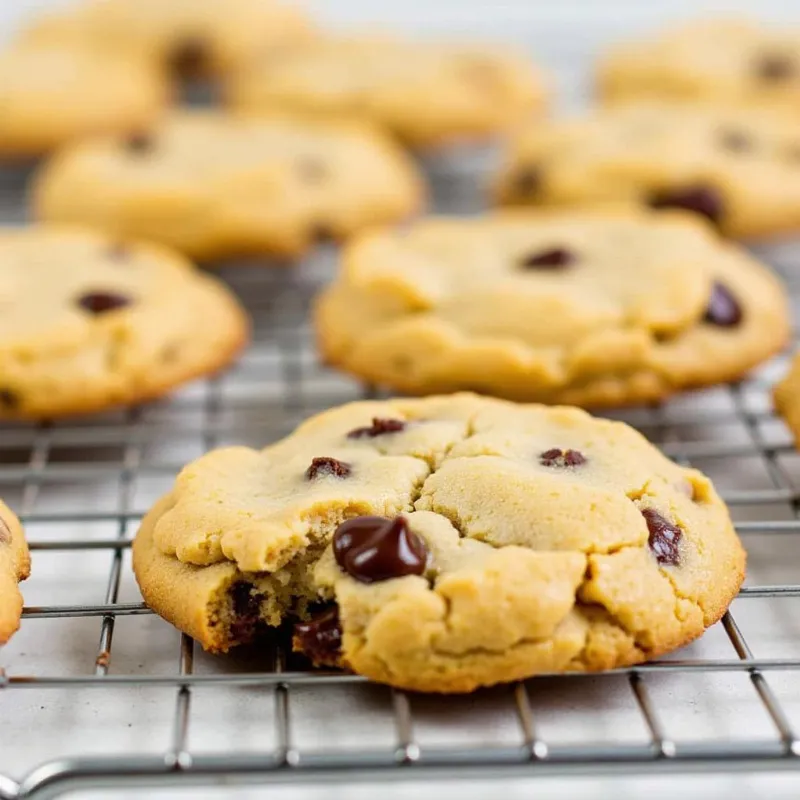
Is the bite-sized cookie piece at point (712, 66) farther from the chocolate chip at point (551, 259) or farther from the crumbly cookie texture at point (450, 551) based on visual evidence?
the crumbly cookie texture at point (450, 551)

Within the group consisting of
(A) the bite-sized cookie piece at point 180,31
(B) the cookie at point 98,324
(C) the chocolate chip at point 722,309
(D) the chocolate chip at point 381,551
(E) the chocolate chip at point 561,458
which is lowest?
(A) the bite-sized cookie piece at point 180,31

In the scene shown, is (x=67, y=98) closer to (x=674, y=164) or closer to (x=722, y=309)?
(x=674, y=164)

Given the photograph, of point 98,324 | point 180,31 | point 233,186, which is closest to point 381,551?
point 98,324

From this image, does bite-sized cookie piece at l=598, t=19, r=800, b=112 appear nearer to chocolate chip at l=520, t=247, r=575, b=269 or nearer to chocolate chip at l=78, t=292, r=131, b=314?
chocolate chip at l=520, t=247, r=575, b=269

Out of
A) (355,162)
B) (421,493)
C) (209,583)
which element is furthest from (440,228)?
(209,583)

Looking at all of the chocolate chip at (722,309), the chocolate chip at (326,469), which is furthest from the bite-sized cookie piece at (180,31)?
the chocolate chip at (326,469)

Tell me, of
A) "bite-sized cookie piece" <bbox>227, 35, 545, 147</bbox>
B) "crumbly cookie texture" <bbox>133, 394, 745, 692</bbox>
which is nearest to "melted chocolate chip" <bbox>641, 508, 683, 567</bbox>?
"crumbly cookie texture" <bbox>133, 394, 745, 692</bbox>
